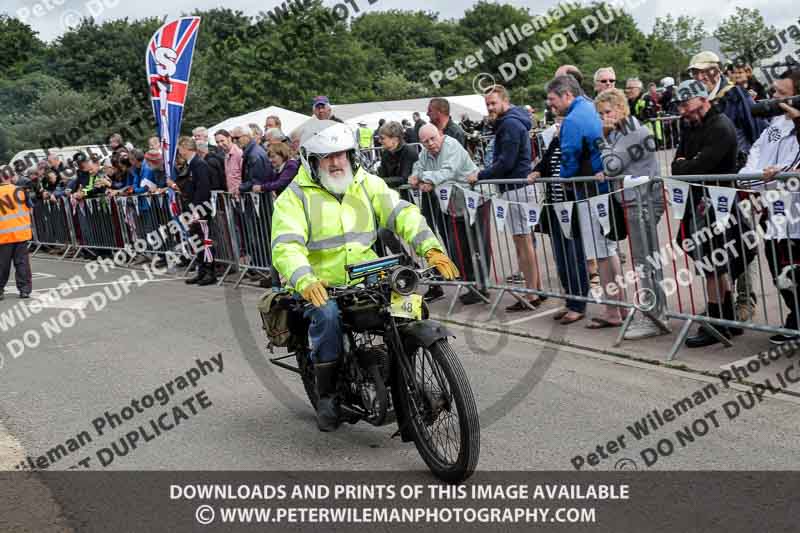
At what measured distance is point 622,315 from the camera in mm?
8227

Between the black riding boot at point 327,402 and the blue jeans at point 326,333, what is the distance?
110 millimetres

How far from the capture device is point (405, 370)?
4.90 metres

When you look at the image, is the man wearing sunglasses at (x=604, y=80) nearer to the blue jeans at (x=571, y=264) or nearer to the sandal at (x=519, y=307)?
the blue jeans at (x=571, y=264)

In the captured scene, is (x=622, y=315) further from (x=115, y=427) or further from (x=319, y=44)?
(x=319, y=44)

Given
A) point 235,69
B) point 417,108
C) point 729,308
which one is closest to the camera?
point 729,308

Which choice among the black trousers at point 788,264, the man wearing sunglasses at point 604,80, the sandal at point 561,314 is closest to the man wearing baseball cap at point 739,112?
the man wearing sunglasses at point 604,80

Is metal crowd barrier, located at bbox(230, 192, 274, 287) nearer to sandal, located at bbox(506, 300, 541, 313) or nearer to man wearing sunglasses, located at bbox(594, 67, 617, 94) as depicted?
sandal, located at bbox(506, 300, 541, 313)

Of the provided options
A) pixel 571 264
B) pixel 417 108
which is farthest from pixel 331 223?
pixel 417 108

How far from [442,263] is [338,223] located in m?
0.77

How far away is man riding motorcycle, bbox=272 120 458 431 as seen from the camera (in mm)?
5285

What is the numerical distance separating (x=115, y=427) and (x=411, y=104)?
4865cm

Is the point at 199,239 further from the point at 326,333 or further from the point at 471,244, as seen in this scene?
the point at 326,333

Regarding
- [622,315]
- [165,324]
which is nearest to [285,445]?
[622,315]

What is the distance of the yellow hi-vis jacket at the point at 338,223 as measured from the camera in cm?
536
